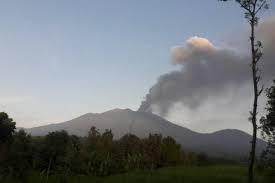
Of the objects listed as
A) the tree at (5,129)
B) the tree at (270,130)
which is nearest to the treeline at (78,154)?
the tree at (5,129)

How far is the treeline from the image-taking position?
60625 mm

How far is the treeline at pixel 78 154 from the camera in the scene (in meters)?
60.6

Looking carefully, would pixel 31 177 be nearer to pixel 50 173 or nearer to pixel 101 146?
pixel 50 173

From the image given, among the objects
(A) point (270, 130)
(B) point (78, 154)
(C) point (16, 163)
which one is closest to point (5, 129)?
(B) point (78, 154)

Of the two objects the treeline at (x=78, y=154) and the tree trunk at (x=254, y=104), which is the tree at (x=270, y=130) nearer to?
the tree trunk at (x=254, y=104)

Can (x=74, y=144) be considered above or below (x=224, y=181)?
above

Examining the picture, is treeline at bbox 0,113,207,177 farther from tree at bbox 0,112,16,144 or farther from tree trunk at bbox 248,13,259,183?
tree trunk at bbox 248,13,259,183

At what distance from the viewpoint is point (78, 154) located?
73.6 m

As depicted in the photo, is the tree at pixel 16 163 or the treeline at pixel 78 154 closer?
the tree at pixel 16 163

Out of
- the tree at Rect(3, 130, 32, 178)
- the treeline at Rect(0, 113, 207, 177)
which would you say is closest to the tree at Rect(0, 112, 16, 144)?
the treeline at Rect(0, 113, 207, 177)

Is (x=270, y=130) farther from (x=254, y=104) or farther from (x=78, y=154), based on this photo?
(x=78, y=154)

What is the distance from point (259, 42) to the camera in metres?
29.7

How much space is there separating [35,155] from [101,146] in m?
27.6

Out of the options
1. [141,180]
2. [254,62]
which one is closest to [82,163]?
[141,180]
